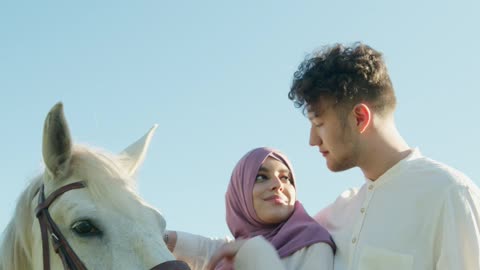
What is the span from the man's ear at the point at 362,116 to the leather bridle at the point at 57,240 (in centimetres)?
151

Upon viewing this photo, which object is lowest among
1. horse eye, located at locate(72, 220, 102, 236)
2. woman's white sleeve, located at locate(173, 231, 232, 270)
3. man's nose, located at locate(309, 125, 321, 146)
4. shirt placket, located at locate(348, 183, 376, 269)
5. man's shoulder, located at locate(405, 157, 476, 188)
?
woman's white sleeve, located at locate(173, 231, 232, 270)

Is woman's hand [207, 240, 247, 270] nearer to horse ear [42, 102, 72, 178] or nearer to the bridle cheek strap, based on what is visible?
the bridle cheek strap

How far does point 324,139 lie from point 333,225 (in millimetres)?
672

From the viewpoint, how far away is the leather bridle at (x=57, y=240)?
2.83m

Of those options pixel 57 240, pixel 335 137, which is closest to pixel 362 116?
pixel 335 137

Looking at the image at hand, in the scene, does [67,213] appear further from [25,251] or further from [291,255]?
[291,255]

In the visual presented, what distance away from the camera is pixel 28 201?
3.35m

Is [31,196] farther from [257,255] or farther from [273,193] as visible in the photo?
[273,193]

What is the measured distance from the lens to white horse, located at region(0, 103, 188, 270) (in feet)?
9.25

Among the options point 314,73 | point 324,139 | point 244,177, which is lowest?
point 244,177

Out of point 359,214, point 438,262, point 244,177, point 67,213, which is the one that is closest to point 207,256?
point 244,177

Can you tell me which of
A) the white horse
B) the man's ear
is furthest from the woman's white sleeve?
the man's ear

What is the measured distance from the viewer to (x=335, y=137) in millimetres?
3664

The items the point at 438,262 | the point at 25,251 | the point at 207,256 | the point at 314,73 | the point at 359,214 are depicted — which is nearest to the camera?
the point at 438,262
